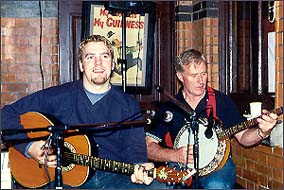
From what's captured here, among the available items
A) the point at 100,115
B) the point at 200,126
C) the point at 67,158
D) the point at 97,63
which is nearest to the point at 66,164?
the point at 67,158

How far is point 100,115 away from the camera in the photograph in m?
2.99

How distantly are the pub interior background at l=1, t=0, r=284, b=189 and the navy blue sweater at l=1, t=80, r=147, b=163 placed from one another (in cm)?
77

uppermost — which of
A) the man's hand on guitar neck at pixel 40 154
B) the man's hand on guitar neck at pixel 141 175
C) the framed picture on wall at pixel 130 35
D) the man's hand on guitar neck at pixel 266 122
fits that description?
the framed picture on wall at pixel 130 35

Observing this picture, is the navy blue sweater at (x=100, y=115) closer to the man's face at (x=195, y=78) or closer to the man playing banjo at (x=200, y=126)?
the man playing banjo at (x=200, y=126)

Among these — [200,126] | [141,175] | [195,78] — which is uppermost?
[195,78]

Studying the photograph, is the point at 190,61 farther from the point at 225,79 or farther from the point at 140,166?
the point at 140,166

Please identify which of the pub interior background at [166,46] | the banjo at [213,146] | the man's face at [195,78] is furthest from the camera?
the pub interior background at [166,46]

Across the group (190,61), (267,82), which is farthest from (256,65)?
(190,61)

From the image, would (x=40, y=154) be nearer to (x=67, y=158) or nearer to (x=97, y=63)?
(x=67, y=158)

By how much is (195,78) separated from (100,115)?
2.44 feet

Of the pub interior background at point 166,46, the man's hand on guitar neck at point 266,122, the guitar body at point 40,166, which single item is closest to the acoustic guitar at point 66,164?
the guitar body at point 40,166

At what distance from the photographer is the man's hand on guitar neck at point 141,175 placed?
2748mm

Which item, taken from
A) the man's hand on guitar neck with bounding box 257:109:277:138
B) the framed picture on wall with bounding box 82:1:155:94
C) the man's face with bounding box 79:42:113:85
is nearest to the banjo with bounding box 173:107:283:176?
the man's hand on guitar neck with bounding box 257:109:277:138

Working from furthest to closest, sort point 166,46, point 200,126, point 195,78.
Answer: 1. point 166,46
2. point 195,78
3. point 200,126
